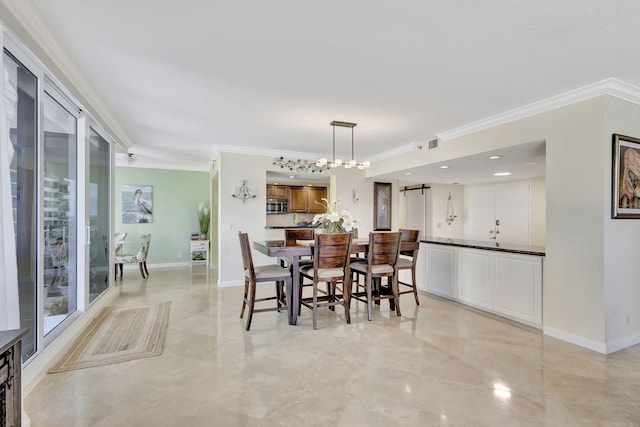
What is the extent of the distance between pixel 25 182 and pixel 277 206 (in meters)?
6.00

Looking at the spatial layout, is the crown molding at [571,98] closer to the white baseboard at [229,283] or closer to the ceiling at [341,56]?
the ceiling at [341,56]

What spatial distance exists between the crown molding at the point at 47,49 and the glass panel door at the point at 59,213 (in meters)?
0.23

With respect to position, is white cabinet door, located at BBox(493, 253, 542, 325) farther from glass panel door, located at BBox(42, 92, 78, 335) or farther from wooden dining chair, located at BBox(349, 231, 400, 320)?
glass panel door, located at BBox(42, 92, 78, 335)

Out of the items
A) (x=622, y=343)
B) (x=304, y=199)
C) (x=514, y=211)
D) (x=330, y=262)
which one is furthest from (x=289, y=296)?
(x=514, y=211)

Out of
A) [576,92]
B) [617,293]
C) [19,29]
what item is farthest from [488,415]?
[19,29]

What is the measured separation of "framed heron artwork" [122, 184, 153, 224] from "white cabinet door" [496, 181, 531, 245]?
811 cm

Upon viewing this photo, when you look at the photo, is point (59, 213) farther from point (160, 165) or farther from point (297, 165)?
point (160, 165)

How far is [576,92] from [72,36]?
431 cm

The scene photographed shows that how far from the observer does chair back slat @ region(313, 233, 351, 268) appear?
11.5ft

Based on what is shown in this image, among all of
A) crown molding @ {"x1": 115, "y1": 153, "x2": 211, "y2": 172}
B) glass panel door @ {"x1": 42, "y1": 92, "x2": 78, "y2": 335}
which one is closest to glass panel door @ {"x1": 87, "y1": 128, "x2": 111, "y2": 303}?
glass panel door @ {"x1": 42, "y1": 92, "x2": 78, "y2": 335}

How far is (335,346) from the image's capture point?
303 cm

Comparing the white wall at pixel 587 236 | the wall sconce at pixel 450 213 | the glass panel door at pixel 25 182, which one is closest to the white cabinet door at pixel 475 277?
the white wall at pixel 587 236

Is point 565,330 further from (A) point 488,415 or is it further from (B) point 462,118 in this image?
(B) point 462,118

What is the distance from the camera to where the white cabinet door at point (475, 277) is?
160 inches
